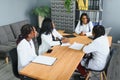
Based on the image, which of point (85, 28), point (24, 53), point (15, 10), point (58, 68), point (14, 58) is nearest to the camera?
point (58, 68)

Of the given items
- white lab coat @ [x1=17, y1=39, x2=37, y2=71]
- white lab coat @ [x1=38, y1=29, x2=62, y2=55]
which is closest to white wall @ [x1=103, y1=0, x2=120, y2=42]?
white lab coat @ [x1=38, y1=29, x2=62, y2=55]

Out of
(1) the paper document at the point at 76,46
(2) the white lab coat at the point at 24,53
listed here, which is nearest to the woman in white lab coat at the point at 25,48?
(2) the white lab coat at the point at 24,53

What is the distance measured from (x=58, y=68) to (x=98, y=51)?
2.47 ft

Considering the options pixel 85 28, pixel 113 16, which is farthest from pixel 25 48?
pixel 113 16

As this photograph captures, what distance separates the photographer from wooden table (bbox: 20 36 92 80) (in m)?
1.84

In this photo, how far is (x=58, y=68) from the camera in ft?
6.64

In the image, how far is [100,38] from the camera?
2.44 m

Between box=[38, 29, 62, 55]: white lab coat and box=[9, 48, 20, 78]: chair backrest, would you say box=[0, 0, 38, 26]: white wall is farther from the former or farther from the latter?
box=[9, 48, 20, 78]: chair backrest

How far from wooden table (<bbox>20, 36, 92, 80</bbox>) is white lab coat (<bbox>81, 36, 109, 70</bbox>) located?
17 cm

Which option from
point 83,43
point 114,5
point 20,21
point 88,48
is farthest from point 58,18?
point 88,48

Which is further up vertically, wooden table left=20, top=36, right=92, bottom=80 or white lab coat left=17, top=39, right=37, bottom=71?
white lab coat left=17, top=39, right=37, bottom=71

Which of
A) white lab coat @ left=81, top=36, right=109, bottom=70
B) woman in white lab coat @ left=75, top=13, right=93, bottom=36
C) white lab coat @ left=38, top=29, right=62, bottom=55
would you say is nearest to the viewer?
white lab coat @ left=81, top=36, right=109, bottom=70

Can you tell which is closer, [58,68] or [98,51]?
[58,68]

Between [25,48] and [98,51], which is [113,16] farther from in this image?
[25,48]
